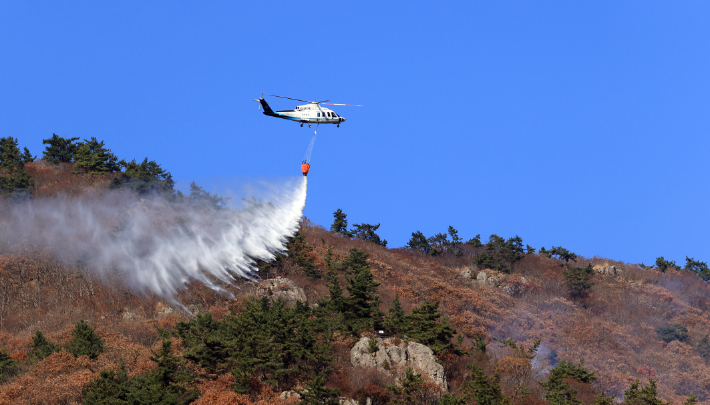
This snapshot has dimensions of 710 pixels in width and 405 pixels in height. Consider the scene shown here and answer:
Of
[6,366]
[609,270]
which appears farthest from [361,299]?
[609,270]

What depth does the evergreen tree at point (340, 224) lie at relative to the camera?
9612 cm

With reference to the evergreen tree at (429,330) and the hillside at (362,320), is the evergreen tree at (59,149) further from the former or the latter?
the evergreen tree at (429,330)

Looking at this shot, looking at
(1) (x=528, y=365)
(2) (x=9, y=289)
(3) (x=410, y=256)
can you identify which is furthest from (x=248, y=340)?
(3) (x=410, y=256)

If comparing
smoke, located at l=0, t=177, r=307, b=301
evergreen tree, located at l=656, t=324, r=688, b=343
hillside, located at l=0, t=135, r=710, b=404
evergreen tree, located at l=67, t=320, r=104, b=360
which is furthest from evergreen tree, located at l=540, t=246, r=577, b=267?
evergreen tree, located at l=67, t=320, r=104, b=360

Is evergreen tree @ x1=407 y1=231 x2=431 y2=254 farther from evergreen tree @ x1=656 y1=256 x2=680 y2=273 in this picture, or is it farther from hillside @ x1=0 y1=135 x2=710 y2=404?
evergreen tree @ x1=656 y1=256 x2=680 y2=273

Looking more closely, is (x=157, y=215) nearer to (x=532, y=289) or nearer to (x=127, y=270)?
(x=127, y=270)

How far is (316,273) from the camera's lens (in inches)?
2884

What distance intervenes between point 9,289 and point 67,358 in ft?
71.7

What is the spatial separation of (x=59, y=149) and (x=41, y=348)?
53.3 metres

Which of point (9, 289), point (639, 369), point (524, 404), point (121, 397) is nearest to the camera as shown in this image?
point (121, 397)

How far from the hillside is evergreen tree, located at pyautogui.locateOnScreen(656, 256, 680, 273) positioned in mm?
2852

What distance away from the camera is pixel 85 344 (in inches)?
1757

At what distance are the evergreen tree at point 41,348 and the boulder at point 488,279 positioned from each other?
5949cm

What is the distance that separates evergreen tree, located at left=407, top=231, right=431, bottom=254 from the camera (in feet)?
345
